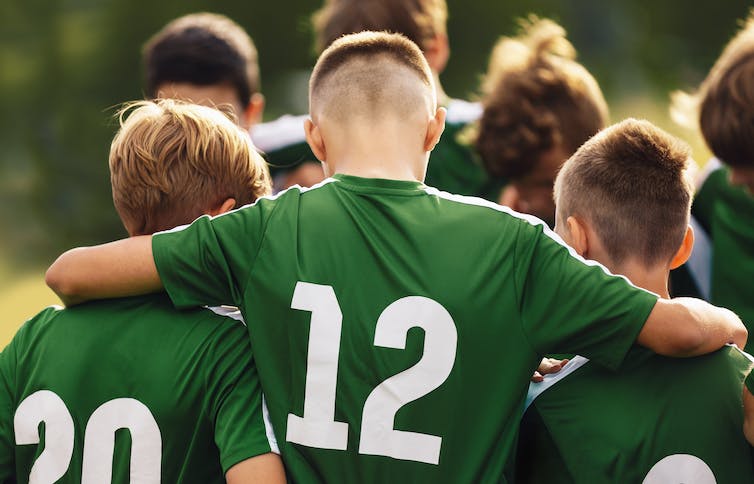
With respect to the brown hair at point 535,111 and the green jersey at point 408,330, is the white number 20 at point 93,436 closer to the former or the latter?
the green jersey at point 408,330

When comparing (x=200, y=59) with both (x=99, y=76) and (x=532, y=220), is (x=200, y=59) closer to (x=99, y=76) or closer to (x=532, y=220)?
(x=532, y=220)

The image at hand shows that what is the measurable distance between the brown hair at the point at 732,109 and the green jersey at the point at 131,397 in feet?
6.81

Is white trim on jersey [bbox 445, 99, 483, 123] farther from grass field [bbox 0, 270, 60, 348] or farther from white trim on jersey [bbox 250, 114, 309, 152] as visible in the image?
grass field [bbox 0, 270, 60, 348]

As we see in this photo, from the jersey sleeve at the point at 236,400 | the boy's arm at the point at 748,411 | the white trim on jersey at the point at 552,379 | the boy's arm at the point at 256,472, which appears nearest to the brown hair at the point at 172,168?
the jersey sleeve at the point at 236,400

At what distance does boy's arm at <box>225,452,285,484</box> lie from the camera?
101 inches

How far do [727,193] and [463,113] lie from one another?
Result: 1.40 m

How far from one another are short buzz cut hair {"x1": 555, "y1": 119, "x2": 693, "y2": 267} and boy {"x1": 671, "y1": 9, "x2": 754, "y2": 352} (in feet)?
3.42

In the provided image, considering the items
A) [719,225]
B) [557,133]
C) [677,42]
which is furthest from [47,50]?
[719,225]

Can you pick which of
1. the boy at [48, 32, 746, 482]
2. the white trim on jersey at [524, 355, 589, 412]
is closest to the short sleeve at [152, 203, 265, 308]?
the boy at [48, 32, 746, 482]

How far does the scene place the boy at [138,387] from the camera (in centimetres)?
269

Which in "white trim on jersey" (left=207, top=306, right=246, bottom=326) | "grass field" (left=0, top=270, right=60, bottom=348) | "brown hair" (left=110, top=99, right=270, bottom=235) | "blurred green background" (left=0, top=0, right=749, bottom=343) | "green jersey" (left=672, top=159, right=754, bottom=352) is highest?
"brown hair" (left=110, top=99, right=270, bottom=235)

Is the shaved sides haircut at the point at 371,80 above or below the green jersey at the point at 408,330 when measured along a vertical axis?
above

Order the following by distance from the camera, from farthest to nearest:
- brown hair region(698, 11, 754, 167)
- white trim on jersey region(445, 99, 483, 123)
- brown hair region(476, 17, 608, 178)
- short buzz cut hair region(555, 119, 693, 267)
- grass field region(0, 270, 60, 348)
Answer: grass field region(0, 270, 60, 348) < white trim on jersey region(445, 99, 483, 123) < brown hair region(476, 17, 608, 178) < brown hair region(698, 11, 754, 167) < short buzz cut hair region(555, 119, 693, 267)

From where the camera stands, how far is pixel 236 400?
8.74 feet
